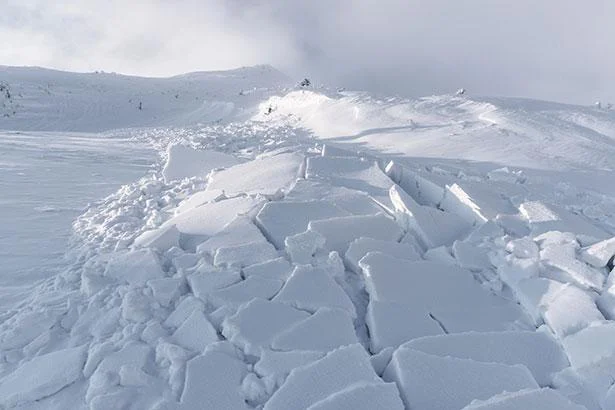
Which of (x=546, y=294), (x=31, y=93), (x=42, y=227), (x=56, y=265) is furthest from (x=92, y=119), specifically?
(x=546, y=294)

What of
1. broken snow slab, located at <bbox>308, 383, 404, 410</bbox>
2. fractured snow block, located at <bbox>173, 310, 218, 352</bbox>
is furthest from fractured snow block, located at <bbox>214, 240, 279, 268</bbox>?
broken snow slab, located at <bbox>308, 383, 404, 410</bbox>

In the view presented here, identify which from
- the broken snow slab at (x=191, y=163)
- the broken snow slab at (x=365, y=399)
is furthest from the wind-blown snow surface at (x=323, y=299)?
the broken snow slab at (x=191, y=163)

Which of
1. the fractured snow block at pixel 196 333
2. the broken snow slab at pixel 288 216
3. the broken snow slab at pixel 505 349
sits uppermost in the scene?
the broken snow slab at pixel 288 216

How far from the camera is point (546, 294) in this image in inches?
114

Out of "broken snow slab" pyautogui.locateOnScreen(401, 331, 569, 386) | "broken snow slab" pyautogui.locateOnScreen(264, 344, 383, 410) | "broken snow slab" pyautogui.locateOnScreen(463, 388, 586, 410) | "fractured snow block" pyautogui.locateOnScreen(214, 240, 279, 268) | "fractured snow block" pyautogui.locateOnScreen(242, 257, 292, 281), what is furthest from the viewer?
"fractured snow block" pyautogui.locateOnScreen(214, 240, 279, 268)

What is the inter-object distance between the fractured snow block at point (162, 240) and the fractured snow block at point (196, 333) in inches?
41.5

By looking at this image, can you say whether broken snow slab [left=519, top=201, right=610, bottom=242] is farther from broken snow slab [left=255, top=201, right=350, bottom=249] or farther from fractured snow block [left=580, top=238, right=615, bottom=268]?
broken snow slab [left=255, top=201, right=350, bottom=249]

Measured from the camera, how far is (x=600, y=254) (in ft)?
10.3

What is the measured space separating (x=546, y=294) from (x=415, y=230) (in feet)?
3.54

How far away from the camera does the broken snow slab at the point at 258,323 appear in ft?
8.01

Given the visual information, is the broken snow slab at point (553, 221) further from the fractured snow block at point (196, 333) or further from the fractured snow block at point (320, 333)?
the fractured snow block at point (196, 333)

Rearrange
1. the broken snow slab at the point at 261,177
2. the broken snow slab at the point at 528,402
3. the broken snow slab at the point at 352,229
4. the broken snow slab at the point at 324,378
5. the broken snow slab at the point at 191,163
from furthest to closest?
the broken snow slab at the point at 191,163
the broken snow slab at the point at 261,177
the broken snow slab at the point at 352,229
the broken snow slab at the point at 324,378
the broken snow slab at the point at 528,402

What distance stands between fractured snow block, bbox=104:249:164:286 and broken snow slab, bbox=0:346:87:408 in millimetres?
685

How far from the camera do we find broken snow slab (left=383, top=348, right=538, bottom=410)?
2074mm
